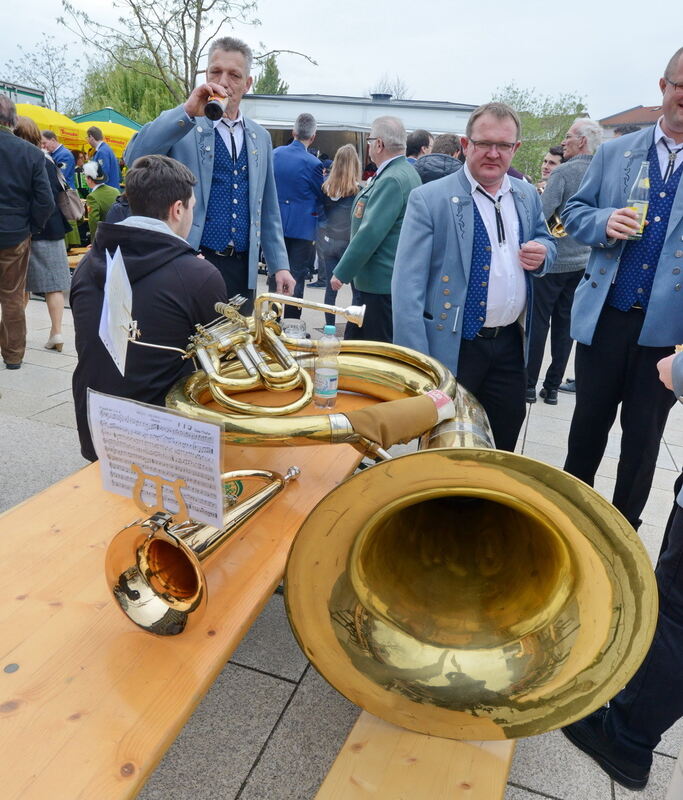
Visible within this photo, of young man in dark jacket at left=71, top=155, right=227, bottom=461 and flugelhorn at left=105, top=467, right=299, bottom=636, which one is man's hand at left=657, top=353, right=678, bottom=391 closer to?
flugelhorn at left=105, top=467, right=299, bottom=636

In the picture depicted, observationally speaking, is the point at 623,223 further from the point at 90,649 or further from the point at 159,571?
the point at 90,649

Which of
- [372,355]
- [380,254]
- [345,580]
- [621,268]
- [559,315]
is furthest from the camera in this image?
[559,315]

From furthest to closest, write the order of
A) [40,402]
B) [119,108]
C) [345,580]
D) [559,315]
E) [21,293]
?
[119,108], [559,315], [21,293], [40,402], [345,580]

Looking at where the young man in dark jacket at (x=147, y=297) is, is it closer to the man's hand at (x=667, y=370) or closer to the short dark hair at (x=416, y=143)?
the man's hand at (x=667, y=370)

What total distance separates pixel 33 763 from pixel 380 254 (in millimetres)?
2804

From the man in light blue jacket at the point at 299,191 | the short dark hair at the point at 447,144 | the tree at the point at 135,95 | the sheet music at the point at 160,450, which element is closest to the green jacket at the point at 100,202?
the man in light blue jacket at the point at 299,191

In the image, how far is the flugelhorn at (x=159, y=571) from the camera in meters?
1.00

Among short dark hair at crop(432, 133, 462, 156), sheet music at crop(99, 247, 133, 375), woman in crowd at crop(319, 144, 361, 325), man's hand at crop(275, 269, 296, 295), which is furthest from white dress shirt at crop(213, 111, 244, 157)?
woman in crowd at crop(319, 144, 361, 325)

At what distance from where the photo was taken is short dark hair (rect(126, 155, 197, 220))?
1839 mm

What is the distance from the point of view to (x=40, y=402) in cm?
373

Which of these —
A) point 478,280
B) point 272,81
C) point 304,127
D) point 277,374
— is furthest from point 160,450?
point 272,81

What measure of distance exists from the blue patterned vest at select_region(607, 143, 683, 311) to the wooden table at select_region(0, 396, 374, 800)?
155cm

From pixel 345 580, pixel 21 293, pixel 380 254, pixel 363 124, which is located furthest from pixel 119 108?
pixel 345 580

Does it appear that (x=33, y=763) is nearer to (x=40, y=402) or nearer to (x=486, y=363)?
(x=486, y=363)
